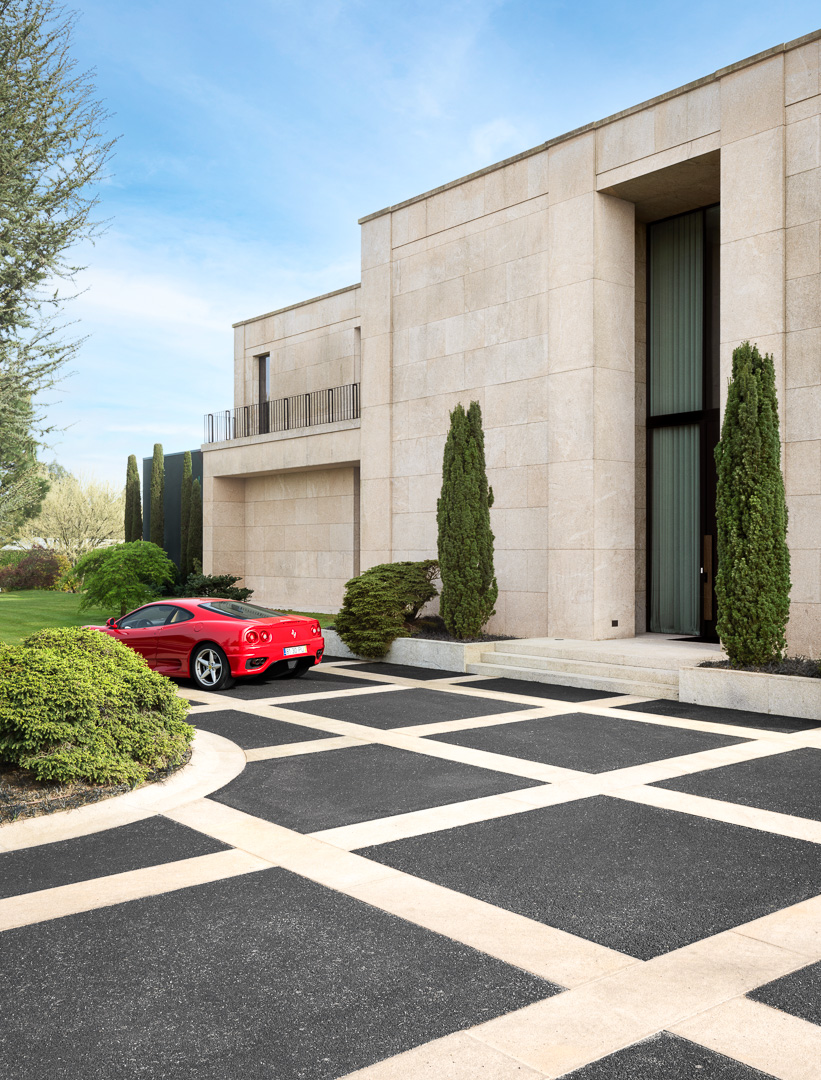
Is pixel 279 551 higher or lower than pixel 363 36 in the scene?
lower

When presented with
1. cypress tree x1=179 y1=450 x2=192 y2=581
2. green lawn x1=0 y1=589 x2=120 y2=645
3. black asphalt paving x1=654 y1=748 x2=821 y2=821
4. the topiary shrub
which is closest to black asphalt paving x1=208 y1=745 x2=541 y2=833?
black asphalt paving x1=654 y1=748 x2=821 y2=821

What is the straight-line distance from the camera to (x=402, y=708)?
1074cm

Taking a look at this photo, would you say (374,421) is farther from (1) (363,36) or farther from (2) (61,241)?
(2) (61,241)

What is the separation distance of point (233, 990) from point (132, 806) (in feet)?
9.96

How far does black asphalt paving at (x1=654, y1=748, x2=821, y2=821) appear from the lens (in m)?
6.44

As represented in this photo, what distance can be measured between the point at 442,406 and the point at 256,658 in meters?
7.79

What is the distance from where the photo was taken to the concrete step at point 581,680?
11.6 m

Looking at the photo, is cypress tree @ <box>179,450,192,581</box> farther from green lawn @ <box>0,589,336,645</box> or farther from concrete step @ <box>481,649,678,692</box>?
concrete step @ <box>481,649,678,692</box>

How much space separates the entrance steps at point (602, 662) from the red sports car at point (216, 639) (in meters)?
3.16

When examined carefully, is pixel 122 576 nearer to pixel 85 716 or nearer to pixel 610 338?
pixel 610 338

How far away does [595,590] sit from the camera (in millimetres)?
15156

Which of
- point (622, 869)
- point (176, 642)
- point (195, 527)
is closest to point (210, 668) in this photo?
point (176, 642)

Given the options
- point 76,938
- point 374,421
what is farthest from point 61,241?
point 374,421

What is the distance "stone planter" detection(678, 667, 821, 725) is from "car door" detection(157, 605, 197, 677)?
6.65 m
